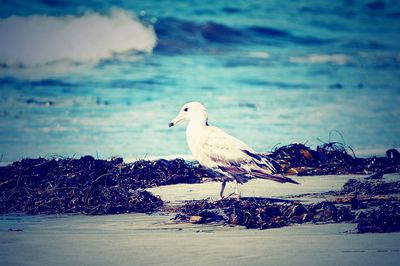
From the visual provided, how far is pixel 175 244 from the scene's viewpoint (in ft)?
13.2

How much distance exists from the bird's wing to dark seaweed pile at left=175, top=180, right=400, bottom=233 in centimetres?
75

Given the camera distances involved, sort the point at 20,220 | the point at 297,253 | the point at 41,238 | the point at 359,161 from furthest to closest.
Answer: the point at 359,161 < the point at 20,220 < the point at 41,238 < the point at 297,253

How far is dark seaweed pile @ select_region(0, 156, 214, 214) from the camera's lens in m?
5.57

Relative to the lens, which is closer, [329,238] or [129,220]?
[329,238]

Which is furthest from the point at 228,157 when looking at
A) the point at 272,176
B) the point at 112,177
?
the point at 112,177

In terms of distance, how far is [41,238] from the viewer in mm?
4293

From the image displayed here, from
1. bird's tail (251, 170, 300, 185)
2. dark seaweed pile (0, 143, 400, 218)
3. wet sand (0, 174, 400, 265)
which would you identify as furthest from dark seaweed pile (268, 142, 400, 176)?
wet sand (0, 174, 400, 265)

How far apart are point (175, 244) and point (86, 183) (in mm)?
2168

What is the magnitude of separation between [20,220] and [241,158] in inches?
85.6

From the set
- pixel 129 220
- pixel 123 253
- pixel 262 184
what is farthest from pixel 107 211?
pixel 262 184

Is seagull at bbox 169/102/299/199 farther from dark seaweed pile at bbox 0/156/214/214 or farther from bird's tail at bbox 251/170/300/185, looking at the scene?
dark seaweed pile at bbox 0/156/214/214

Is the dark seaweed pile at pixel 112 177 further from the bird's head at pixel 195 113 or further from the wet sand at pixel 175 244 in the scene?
the bird's head at pixel 195 113

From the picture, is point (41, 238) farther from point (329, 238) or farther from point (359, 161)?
point (359, 161)

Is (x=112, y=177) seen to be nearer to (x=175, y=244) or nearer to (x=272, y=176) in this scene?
(x=272, y=176)
